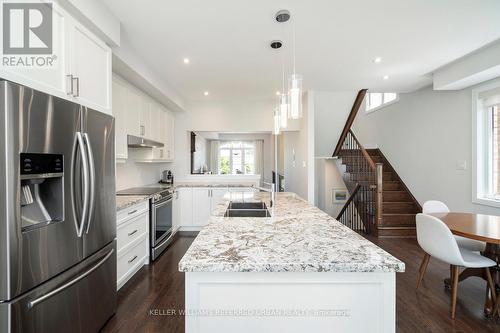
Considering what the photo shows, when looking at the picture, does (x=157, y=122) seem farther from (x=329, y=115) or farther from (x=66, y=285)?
(x=329, y=115)

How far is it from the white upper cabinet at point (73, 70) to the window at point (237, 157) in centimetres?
745

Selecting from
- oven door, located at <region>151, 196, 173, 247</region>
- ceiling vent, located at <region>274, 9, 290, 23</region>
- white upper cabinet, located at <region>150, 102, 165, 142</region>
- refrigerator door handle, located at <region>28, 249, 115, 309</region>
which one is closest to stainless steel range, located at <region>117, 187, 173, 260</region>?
oven door, located at <region>151, 196, 173, 247</region>

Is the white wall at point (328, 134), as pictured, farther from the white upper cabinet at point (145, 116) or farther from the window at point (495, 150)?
the white upper cabinet at point (145, 116)

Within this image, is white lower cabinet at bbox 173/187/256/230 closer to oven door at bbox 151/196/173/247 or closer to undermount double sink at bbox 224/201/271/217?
oven door at bbox 151/196/173/247

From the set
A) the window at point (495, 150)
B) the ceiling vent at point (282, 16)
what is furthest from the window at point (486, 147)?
the ceiling vent at point (282, 16)

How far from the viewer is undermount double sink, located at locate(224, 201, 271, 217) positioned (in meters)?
2.07

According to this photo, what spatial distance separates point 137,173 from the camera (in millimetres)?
3848

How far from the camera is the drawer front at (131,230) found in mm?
2359

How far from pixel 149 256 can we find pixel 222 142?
6727mm

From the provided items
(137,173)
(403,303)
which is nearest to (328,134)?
(403,303)

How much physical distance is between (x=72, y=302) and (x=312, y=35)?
2864 millimetres

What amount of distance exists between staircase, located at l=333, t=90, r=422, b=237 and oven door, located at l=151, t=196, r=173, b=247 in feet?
11.4

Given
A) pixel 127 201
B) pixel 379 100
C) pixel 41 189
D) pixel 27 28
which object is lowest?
pixel 127 201

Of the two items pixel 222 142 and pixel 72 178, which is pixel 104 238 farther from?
pixel 222 142
